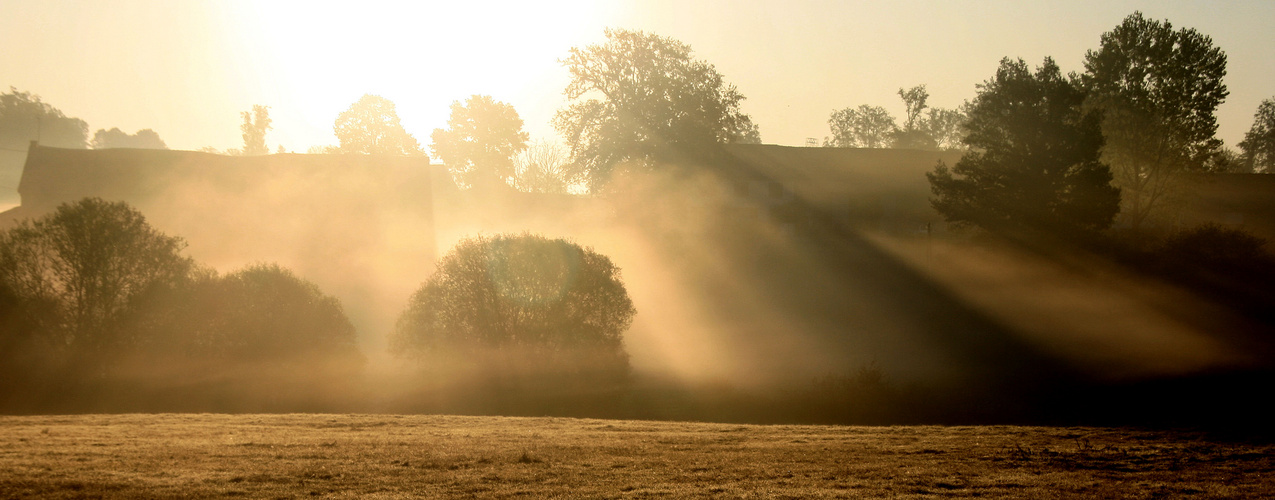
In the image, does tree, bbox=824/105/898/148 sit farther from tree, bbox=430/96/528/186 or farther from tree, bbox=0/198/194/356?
tree, bbox=0/198/194/356

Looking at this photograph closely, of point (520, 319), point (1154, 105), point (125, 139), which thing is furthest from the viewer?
point (125, 139)

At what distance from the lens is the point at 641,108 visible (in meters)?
53.5

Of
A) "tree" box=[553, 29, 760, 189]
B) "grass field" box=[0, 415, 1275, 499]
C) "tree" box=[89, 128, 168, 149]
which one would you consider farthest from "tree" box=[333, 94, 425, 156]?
"tree" box=[89, 128, 168, 149]

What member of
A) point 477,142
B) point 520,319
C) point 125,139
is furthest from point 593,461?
point 125,139

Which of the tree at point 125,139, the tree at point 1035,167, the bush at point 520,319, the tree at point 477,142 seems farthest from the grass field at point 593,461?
the tree at point 125,139

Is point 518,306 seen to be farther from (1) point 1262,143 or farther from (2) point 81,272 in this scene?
(1) point 1262,143

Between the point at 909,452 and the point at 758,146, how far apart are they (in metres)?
44.1

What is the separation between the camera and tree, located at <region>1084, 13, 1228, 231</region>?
49.0 m

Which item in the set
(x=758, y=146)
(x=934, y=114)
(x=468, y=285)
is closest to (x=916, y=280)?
(x=758, y=146)

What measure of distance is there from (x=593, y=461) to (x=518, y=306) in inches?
704

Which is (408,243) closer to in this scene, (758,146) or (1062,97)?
(758,146)

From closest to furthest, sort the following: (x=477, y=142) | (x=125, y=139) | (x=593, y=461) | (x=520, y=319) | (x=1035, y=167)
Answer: (x=593, y=461)
(x=520, y=319)
(x=1035, y=167)
(x=477, y=142)
(x=125, y=139)

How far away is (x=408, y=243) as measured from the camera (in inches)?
1820

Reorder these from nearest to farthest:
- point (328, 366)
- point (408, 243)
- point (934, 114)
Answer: point (328, 366) < point (408, 243) < point (934, 114)
